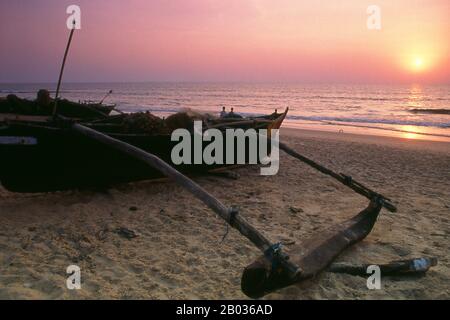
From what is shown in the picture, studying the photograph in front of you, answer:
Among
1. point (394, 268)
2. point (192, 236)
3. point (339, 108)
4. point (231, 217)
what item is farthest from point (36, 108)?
point (339, 108)

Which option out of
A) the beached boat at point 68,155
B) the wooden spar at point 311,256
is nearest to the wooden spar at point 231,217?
the wooden spar at point 311,256

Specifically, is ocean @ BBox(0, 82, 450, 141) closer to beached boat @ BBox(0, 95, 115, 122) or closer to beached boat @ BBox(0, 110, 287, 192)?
beached boat @ BBox(0, 95, 115, 122)

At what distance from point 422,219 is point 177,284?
14.0 ft

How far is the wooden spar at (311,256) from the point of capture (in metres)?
2.77

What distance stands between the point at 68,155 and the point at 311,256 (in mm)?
3978

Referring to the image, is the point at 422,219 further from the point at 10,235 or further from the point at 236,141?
the point at 10,235

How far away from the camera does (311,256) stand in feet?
11.4

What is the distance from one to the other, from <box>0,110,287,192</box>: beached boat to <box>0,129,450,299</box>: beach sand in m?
0.40

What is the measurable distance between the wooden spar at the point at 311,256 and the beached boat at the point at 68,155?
10.7 feet

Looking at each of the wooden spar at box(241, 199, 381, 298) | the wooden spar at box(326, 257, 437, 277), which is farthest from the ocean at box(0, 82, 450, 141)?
the wooden spar at box(326, 257, 437, 277)

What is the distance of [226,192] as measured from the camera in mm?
6594

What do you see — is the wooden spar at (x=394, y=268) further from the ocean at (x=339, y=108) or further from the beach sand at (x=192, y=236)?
the ocean at (x=339, y=108)
